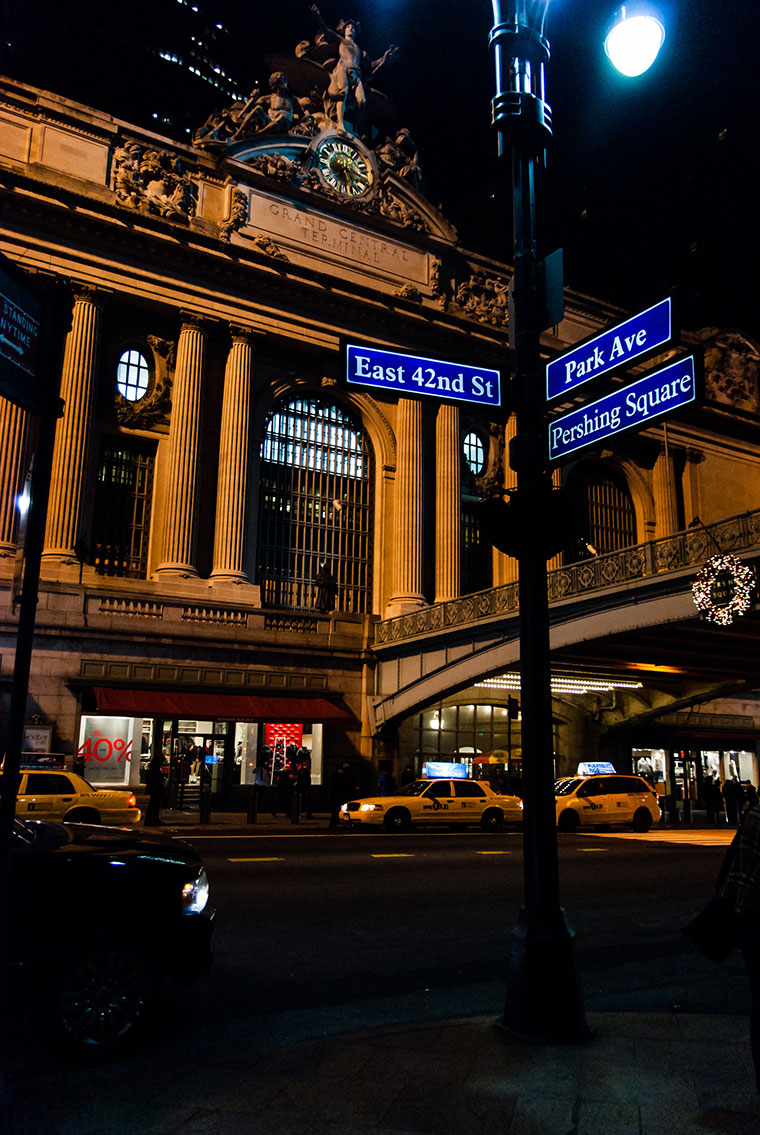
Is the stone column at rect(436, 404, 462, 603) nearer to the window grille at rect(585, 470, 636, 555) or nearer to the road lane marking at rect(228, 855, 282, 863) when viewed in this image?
the window grille at rect(585, 470, 636, 555)

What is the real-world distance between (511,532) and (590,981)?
4.56 m

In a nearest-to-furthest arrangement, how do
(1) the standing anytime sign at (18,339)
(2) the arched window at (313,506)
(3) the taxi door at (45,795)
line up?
(1) the standing anytime sign at (18,339) → (3) the taxi door at (45,795) → (2) the arched window at (313,506)

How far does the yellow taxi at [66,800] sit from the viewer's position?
17.8 m

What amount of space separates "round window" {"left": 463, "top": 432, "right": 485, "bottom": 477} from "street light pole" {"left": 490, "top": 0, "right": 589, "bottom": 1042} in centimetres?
3750

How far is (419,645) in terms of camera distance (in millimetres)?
32219

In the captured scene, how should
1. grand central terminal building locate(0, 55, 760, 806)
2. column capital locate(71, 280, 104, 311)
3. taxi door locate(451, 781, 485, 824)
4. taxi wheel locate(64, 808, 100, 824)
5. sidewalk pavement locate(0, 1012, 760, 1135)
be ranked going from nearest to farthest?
sidewalk pavement locate(0, 1012, 760, 1135) → taxi wheel locate(64, 808, 100, 824) → taxi door locate(451, 781, 485, 824) → grand central terminal building locate(0, 55, 760, 806) → column capital locate(71, 280, 104, 311)

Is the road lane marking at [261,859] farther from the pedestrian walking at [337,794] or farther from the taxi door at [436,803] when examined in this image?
the taxi door at [436,803]

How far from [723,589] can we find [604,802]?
11.6 metres

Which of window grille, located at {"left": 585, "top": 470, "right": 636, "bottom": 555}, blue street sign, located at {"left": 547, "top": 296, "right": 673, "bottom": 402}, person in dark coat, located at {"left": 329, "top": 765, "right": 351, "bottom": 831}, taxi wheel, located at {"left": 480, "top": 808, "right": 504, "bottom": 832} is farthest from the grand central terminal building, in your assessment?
blue street sign, located at {"left": 547, "top": 296, "right": 673, "bottom": 402}

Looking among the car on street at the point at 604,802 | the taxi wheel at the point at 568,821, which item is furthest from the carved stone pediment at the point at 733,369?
the taxi wheel at the point at 568,821

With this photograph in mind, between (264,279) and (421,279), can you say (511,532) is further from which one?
(421,279)

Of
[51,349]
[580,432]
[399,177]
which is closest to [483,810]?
[580,432]

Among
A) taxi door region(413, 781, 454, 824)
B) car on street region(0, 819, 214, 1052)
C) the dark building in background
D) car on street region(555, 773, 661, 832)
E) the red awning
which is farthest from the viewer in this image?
the dark building in background

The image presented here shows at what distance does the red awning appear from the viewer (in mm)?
28844
